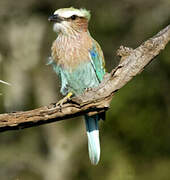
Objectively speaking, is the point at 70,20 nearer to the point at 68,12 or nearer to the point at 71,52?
the point at 68,12

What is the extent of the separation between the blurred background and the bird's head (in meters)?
4.65

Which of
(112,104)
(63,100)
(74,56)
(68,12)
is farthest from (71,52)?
(112,104)

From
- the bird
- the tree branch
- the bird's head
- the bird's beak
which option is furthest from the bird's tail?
the tree branch

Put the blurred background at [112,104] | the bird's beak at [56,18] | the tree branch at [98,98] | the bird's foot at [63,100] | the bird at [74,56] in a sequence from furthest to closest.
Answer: the blurred background at [112,104]
the bird at [74,56]
the bird's beak at [56,18]
the bird's foot at [63,100]
the tree branch at [98,98]

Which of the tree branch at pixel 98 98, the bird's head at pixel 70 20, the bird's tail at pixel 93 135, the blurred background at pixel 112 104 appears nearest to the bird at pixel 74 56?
the bird's head at pixel 70 20

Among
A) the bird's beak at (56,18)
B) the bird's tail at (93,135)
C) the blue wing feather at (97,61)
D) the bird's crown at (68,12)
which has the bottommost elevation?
the bird's tail at (93,135)

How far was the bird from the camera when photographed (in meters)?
7.01

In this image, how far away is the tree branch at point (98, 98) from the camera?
18.8 feet

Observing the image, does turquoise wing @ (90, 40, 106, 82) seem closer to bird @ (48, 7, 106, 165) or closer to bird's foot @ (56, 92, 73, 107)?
bird @ (48, 7, 106, 165)

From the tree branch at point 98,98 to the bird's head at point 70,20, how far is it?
1.33 m

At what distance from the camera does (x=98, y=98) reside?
5734 millimetres

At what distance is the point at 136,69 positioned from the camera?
5816mm

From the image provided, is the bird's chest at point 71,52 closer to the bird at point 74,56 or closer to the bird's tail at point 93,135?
the bird at point 74,56

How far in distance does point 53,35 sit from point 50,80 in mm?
841
